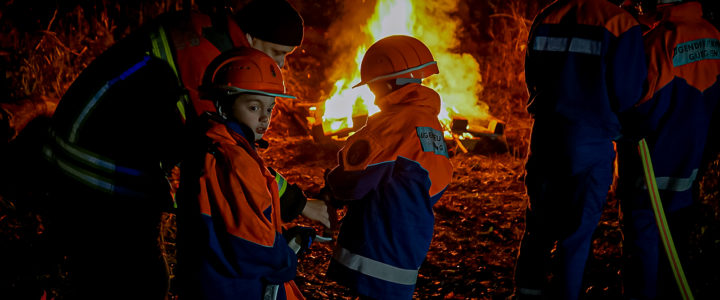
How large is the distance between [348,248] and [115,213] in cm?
142

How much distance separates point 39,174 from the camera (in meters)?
5.29

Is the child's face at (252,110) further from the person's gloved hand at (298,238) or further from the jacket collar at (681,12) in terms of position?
the jacket collar at (681,12)

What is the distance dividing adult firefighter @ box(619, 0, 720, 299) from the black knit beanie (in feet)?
8.53

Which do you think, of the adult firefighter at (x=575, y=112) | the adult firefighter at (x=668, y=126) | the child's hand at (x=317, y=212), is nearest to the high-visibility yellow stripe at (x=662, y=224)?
Answer: the adult firefighter at (x=668, y=126)

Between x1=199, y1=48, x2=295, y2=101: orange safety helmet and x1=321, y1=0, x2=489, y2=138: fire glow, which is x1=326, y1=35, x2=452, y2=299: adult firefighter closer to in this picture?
x1=199, y1=48, x2=295, y2=101: orange safety helmet

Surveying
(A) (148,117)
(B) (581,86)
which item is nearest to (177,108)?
(A) (148,117)

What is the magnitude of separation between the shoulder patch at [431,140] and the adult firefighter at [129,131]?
1002 millimetres

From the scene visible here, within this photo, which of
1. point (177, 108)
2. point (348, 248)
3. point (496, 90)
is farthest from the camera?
point (496, 90)

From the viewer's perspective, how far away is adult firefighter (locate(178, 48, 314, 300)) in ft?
7.04

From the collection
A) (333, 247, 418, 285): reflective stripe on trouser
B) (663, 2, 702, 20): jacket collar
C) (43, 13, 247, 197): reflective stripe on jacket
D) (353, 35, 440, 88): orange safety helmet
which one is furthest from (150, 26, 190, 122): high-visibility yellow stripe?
(663, 2, 702, 20): jacket collar

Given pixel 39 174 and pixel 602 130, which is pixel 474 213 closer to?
pixel 602 130

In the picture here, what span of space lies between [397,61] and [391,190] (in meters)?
0.82

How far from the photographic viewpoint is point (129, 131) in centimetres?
283

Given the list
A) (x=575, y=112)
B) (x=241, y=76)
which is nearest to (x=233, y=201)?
(x=241, y=76)
